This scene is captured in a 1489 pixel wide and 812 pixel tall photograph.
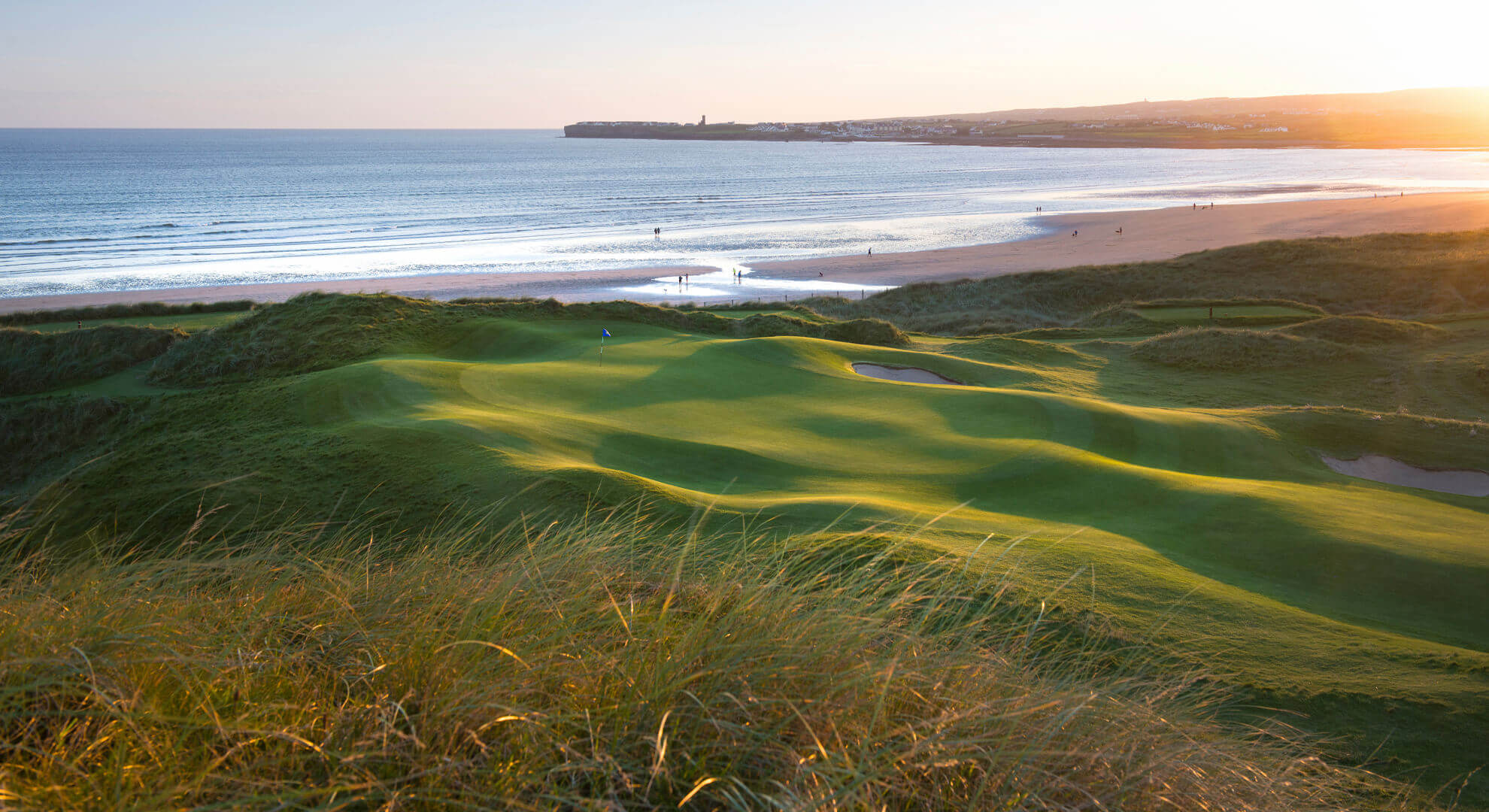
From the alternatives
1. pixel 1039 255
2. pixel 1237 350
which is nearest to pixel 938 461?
pixel 1237 350

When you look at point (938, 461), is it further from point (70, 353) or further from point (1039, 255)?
point (1039, 255)

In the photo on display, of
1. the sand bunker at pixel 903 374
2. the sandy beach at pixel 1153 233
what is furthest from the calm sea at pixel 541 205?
the sand bunker at pixel 903 374

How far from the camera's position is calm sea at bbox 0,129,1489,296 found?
57781 millimetres

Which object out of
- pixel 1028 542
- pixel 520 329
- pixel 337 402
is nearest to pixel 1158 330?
pixel 520 329

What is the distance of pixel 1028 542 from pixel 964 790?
6.12 metres

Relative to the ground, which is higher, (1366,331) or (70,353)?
(70,353)

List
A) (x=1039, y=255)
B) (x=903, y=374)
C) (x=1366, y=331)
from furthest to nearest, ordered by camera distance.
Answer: (x=1039, y=255)
(x=1366, y=331)
(x=903, y=374)

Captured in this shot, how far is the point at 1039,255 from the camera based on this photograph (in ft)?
195

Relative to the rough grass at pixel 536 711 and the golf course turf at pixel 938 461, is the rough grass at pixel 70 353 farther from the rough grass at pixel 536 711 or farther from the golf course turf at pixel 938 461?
the rough grass at pixel 536 711

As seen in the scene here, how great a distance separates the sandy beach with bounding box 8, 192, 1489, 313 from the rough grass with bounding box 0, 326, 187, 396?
21427mm

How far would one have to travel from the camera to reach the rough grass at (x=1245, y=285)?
35.2m

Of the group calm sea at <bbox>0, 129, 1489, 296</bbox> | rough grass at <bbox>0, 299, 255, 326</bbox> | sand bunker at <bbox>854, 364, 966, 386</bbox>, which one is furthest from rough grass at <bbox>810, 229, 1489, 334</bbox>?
calm sea at <bbox>0, 129, 1489, 296</bbox>

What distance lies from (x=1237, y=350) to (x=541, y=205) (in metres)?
78.5

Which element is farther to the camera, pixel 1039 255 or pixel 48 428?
pixel 1039 255
